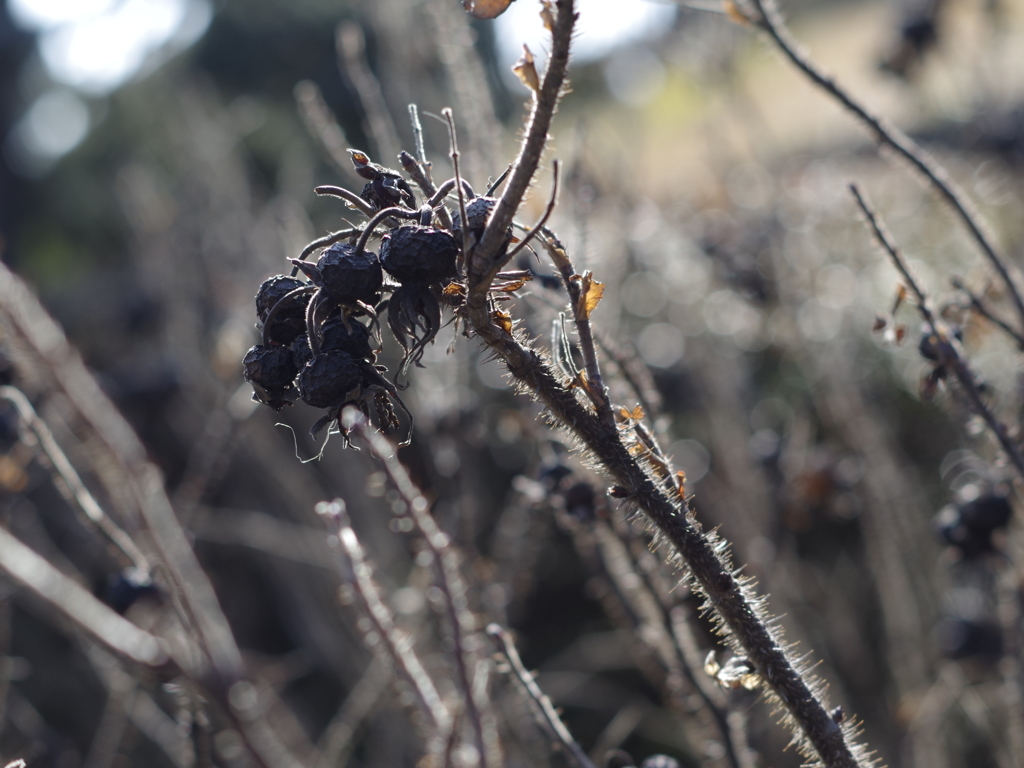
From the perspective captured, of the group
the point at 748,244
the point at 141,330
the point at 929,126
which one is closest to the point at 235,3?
the point at 141,330

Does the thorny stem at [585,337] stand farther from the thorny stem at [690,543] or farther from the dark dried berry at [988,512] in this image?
the dark dried berry at [988,512]

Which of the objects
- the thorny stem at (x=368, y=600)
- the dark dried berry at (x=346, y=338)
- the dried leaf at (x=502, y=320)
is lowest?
the thorny stem at (x=368, y=600)

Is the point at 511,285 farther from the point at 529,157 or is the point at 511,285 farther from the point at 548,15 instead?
the point at 548,15

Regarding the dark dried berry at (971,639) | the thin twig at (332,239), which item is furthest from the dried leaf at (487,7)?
the dark dried berry at (971,639)

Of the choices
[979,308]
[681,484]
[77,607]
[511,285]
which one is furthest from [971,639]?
[77,607]

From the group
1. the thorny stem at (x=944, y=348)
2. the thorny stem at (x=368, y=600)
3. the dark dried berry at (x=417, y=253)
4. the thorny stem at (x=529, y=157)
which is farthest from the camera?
the thorny stem at (x=944, y=348)

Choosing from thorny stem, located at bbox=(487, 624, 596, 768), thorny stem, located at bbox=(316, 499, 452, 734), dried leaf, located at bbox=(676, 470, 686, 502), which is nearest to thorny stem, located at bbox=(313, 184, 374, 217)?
thorny stem, located at bbox=(316, 499, 452, 734)

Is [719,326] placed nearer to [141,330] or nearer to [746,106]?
[746,106]
